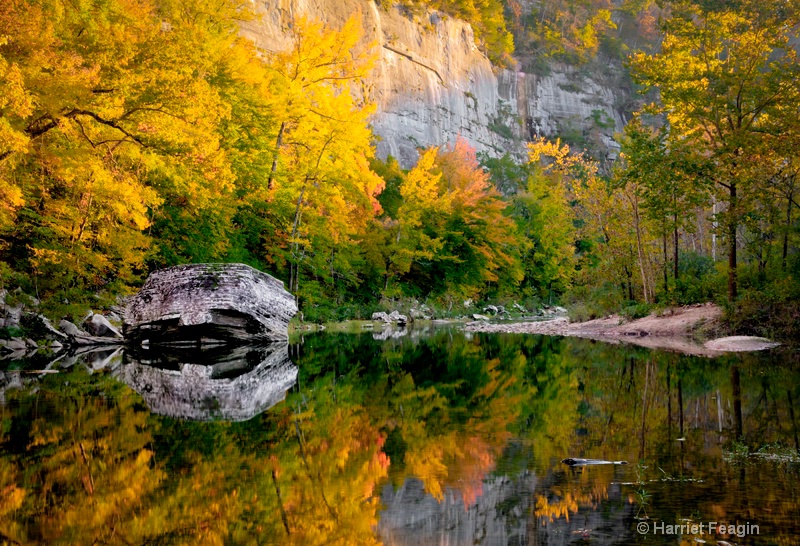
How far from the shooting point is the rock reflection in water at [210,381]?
724cm

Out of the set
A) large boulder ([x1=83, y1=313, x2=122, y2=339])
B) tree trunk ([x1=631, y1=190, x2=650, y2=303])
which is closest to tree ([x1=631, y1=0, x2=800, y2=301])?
tree trunk ([x1=631, y1=190, x2=650, y2=303])

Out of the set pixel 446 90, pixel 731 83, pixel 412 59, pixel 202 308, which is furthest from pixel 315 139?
pixel 446 90

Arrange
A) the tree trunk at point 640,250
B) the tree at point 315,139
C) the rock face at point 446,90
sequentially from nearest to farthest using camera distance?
the tree trunk at point 640,250, the tree at point 315,139, the rock face at point 446,90

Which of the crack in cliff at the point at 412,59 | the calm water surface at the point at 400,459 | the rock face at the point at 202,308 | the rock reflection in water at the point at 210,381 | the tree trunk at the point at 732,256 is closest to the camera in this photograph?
the calm water surface at the point at 400,459

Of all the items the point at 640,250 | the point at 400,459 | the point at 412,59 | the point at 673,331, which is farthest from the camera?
the point at 412,59

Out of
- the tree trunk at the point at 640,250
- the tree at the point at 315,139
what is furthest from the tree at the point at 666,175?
the tree at the point at 315,139

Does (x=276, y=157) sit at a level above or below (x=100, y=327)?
above

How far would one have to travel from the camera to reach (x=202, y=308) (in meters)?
16.0

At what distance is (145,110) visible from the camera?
589 inches

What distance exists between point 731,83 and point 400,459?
17.2 metres

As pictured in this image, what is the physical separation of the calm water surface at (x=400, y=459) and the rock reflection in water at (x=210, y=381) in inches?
2.7

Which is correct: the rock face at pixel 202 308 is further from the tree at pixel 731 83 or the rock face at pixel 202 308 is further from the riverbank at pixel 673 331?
the tree at pixel 731 83

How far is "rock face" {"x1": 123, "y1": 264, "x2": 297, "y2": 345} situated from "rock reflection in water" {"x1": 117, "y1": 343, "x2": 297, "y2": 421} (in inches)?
42.7

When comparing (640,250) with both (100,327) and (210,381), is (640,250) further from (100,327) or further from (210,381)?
(210,381)
